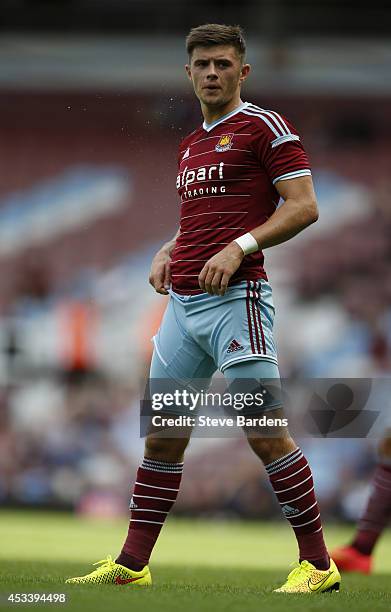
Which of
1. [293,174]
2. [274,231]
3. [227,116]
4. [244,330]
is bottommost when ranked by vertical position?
[244,330]

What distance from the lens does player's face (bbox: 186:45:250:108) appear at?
4.62 metres

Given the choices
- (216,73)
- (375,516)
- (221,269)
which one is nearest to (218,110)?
(216,73)

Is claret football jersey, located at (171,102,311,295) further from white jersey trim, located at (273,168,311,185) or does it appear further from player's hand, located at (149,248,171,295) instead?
player's hand, located at (149,248,171,295)

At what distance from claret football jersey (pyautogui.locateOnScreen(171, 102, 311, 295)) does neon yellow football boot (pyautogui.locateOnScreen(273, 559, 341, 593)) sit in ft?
3.94

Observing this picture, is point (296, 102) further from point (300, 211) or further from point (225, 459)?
point (300, 211)

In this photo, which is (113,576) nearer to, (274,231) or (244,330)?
(244,330)

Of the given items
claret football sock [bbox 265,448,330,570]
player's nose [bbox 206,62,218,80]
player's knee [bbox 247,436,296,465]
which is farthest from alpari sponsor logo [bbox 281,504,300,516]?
player's nose [bbox 206,62,218,80]

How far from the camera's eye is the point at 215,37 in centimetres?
462

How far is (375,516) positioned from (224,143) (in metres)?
2.45

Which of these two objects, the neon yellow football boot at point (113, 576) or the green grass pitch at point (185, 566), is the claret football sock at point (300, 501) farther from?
the neon yellow football boot at point (113, 576)

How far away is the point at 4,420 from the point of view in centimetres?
1372

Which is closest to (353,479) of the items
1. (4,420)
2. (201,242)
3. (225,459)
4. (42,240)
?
(225,459)

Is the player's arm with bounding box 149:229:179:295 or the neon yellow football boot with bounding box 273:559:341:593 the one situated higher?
the player's arm with bounding box 149:229:179:295

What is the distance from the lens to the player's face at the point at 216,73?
4.62m
